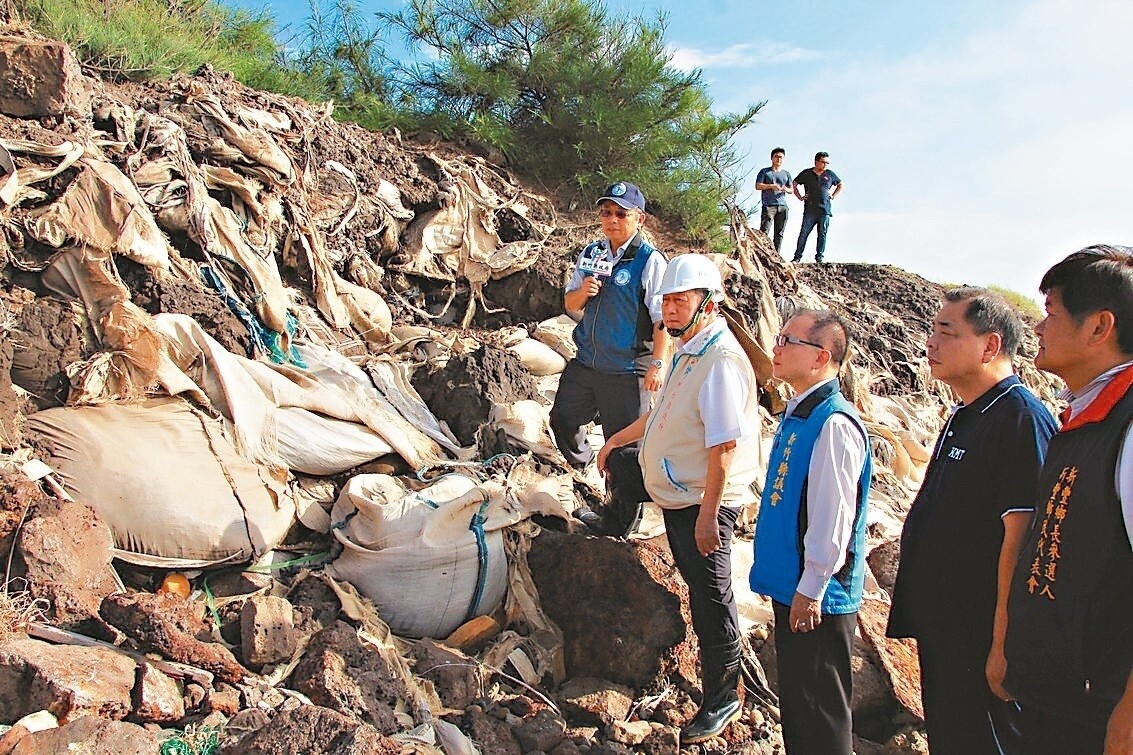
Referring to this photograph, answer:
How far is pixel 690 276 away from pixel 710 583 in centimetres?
101

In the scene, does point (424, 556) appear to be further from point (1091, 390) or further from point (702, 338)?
point (1091, 390)

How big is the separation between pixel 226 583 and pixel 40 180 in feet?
7.15

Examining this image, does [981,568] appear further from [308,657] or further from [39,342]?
[39,342]

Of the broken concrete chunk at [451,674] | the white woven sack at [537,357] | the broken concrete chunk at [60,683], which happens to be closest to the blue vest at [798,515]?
the broken concrete chunk at [451,674]

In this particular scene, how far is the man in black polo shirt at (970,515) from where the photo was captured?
6.68 feet

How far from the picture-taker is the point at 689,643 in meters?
3.16

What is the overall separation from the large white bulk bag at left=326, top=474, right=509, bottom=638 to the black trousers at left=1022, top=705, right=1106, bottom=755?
80.6 inches

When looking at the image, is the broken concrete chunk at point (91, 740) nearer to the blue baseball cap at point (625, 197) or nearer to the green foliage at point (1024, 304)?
the blue baseball cap at point (625, 197)

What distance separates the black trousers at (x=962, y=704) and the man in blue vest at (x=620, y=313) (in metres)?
1.65

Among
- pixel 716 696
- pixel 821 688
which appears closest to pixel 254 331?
pixel 716 696

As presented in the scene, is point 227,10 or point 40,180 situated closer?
point 40,180

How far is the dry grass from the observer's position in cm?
250

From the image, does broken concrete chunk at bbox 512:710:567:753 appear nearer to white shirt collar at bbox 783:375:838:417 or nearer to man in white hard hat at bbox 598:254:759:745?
man in white hard hat at bbox 598:254:759:745

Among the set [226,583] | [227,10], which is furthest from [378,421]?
[227,10]
